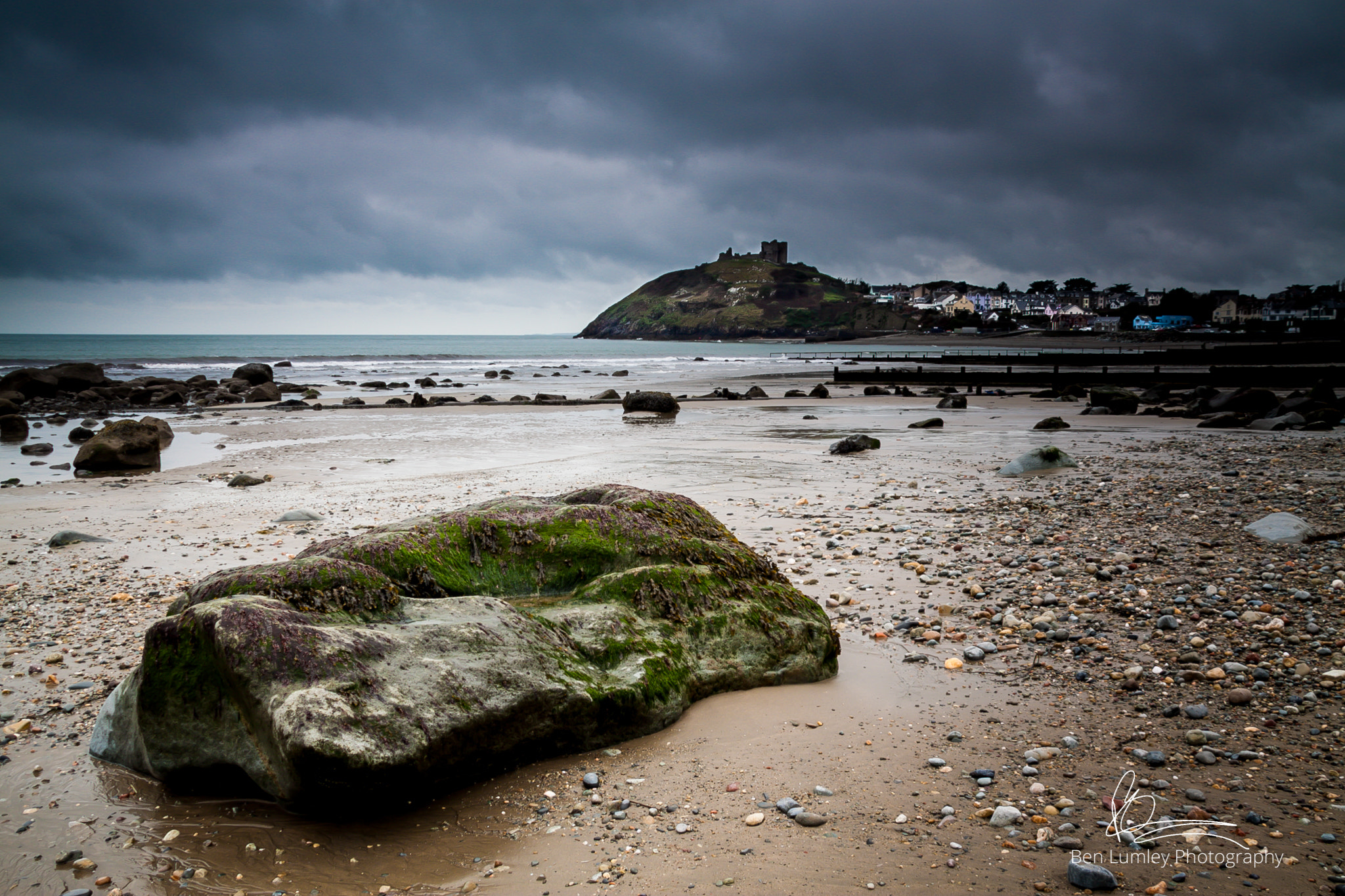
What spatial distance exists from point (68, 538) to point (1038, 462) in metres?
14.3

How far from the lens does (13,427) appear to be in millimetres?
22938

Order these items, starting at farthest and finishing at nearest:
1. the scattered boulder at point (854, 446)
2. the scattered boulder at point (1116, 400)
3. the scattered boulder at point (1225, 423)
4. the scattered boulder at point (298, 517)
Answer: the scattered boulder at point (1116, 400) → the scattered boulder at point (1225, 423) → the scattered boulder at point (854, 446) → the scattered boulder at point (298, 517)

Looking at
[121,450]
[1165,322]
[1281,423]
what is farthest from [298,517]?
[1165,322]

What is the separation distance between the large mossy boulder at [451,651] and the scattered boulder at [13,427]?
2317cm

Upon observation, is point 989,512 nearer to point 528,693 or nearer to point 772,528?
point 772,528

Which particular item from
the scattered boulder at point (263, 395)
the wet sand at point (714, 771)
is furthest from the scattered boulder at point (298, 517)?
the scattered boulder at point (263, 395)

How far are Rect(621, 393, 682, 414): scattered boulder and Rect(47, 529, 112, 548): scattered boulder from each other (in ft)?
70.8

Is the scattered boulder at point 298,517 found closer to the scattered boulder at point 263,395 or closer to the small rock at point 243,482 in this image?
the small rock at point 243,482

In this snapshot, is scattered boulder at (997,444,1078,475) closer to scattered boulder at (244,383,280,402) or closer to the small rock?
the small rock

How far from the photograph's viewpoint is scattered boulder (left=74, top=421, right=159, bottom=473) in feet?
52.4

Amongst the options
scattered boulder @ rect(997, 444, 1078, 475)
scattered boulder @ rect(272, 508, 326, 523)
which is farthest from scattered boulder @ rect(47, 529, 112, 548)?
scattered boulder @ rect(997, 444, 1078, 475)

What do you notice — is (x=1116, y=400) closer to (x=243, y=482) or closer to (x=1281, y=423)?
(x=1281, y=423)

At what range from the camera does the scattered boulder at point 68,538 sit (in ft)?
30.2

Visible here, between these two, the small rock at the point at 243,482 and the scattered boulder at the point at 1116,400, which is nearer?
the small rock at the point at 243,482
